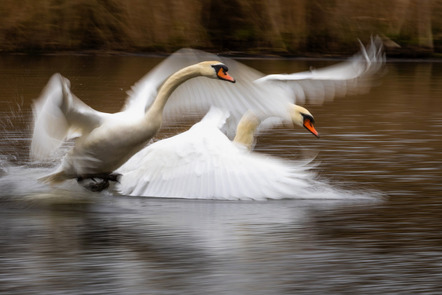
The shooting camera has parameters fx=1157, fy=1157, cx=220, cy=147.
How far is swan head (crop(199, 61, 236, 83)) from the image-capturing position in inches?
287

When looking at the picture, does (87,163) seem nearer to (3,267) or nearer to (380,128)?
(3,267)

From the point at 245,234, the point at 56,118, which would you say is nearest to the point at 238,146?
the point at 56,118

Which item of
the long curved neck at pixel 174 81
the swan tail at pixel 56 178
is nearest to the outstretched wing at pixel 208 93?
the long curved neck at pixel 174 81

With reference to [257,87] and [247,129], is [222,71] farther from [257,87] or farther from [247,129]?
[247,129]

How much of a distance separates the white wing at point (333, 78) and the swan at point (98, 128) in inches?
16.5

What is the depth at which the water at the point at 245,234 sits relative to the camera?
5070 mm

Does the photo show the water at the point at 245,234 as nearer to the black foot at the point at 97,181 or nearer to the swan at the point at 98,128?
the black foot at the point at 97,181

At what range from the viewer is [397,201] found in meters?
7.00

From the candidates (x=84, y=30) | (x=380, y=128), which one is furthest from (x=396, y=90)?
(x=84, y=30)

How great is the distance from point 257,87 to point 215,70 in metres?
0.29

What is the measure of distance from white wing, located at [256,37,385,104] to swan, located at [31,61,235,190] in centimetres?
42

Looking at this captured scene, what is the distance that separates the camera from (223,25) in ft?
68.0

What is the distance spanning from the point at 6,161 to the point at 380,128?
3.74 metres

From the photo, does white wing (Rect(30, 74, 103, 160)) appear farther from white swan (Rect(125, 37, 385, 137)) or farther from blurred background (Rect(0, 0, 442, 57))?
blurred background (Rect(0, 0, 442, 57))
